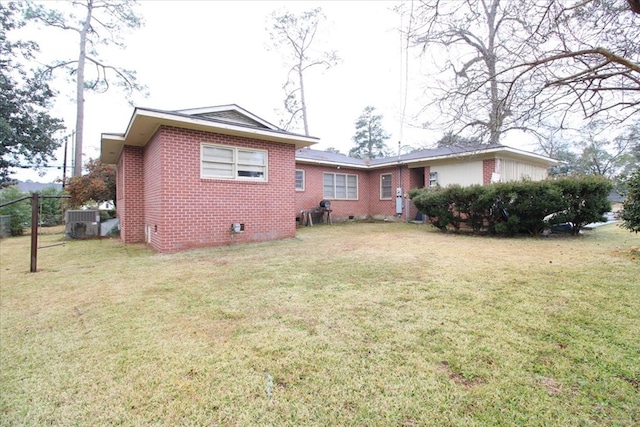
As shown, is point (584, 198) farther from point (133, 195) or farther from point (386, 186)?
point (133, 195)

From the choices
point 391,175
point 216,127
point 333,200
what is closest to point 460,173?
point 391,175

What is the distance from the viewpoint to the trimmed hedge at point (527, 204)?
7820 mm

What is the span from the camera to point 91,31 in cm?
1873

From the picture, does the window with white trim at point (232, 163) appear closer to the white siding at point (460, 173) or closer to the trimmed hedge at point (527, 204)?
the trimmed hedge at point (527, 204)

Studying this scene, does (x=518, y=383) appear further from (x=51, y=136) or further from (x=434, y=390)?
(x=51, y=136)

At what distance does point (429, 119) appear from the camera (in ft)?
22.0

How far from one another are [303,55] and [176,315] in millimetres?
22708

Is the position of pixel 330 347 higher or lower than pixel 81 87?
lower

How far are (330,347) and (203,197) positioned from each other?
622 centimetres

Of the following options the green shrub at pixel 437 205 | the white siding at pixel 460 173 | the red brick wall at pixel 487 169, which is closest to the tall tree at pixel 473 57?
the green shrub at pixel 437 205

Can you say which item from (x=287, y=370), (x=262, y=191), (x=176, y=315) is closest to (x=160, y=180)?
(x=262, y=191)

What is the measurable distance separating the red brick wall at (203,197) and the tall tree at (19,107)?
54.4ft

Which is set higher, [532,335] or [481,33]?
[481,33]

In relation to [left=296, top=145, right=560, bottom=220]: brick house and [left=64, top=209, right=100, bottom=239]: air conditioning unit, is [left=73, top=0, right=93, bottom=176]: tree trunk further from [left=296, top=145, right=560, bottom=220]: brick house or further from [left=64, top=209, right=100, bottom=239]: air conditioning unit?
[left=296, top=145, right=560, bottom=220]: brick house
